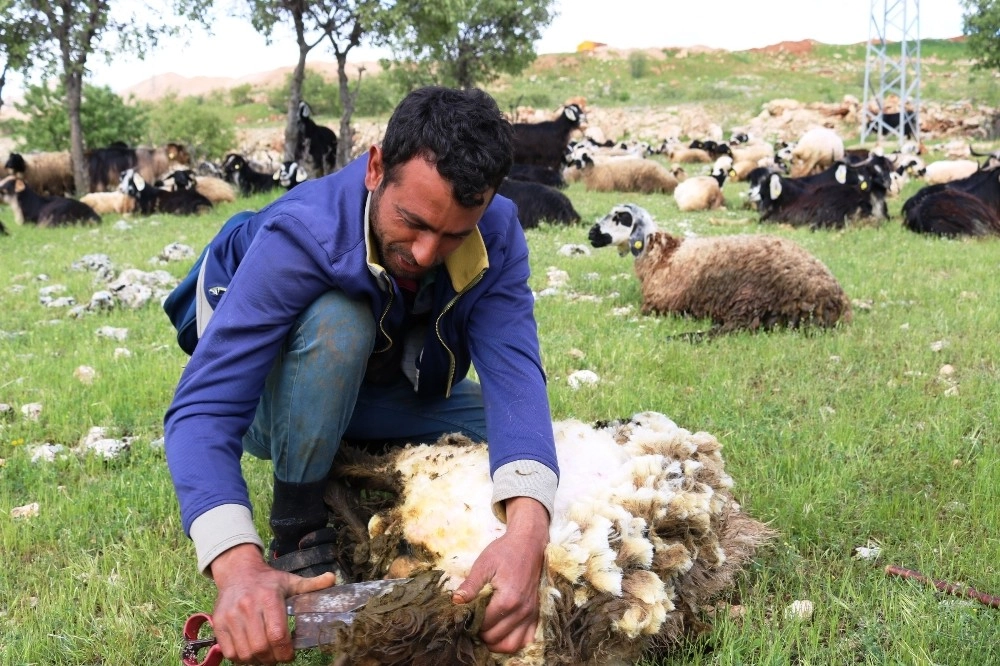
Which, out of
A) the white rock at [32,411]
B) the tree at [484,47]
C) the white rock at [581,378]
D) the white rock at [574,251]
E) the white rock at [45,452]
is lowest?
the white rock at [45,452]

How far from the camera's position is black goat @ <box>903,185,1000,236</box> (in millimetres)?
9258

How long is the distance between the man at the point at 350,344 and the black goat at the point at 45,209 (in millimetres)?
11100

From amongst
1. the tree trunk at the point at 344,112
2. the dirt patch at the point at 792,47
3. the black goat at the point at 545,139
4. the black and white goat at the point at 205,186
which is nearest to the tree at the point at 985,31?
the black goat at the point at 545,139

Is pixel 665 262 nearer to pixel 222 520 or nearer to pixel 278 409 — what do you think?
pixel 278 409

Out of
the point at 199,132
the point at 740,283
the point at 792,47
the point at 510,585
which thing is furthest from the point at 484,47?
the point at 792,47

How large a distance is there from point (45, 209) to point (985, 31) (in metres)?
29.1

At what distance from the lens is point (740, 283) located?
5.69 meters

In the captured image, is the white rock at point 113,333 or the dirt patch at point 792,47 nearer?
the white rock at point 113,333

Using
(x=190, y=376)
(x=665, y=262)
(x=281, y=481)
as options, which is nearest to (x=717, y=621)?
(x=281, y=481)

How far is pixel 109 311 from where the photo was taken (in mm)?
6297

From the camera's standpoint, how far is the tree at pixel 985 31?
1073 inches

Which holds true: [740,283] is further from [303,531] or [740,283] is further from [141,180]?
[141,180]

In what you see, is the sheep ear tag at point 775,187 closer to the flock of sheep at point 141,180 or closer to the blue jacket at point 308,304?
the flock of sheep at point 141,180

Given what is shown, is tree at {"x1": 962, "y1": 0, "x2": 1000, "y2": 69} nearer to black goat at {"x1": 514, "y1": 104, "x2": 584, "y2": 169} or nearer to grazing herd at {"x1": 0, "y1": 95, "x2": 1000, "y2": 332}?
grazing herd at {"x1": 0, "y1": 95, "x2": 1000, "y2": 332}
